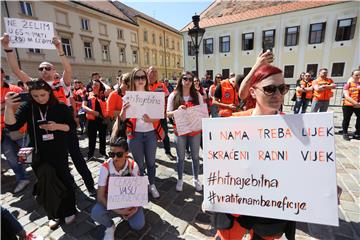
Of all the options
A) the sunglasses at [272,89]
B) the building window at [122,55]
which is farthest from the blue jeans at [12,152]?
the building window at [122,55]

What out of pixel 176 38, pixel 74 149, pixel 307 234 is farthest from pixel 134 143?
pixel 176 38

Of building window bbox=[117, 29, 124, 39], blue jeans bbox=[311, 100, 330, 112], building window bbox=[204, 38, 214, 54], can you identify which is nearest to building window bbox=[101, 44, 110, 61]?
building window bbox=[117, 29, 124, 39]

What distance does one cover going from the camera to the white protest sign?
2.65 meters

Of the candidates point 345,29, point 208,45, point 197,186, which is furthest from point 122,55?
point 197,186

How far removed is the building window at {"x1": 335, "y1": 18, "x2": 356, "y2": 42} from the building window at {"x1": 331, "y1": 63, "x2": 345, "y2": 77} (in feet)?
8.39

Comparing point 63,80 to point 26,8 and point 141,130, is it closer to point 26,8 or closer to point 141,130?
point 141,130

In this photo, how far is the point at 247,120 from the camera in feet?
4.46

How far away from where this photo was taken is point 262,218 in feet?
4.56

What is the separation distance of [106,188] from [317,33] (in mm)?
26472

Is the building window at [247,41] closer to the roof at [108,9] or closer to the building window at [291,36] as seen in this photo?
the building window at [291,36]

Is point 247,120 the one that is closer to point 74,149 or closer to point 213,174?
point 213,174

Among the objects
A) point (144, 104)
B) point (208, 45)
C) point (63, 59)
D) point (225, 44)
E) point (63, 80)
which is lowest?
point (144, 104)

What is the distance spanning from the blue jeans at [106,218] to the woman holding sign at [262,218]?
3.95ft

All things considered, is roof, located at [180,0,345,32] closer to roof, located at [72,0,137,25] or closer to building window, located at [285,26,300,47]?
building window, located at [285,26,300,47]
